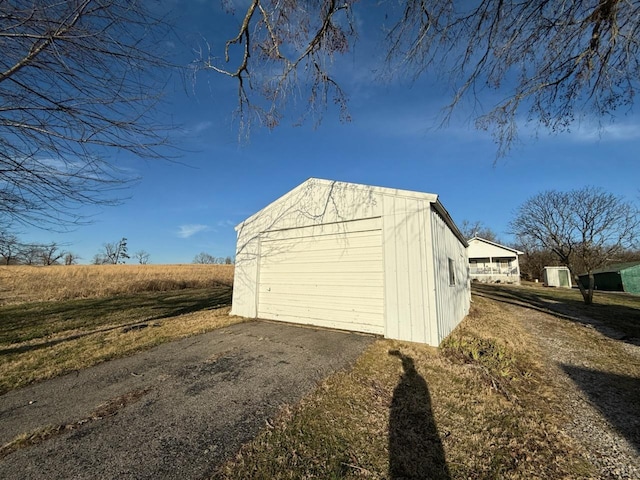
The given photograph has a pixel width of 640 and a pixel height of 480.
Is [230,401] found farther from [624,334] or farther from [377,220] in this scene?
[624,334]

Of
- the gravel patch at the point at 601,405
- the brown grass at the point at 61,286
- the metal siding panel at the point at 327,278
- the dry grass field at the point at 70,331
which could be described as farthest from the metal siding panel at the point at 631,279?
the brown grass at the point at 61,286

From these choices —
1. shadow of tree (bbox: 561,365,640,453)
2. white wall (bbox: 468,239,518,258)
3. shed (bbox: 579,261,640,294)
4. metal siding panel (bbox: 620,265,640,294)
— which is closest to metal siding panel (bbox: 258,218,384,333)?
shadow of tree (bbox: 561,365,640,453)

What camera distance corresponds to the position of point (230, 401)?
3.24 metres

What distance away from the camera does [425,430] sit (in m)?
2.79

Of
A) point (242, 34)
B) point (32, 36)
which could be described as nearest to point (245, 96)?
point (242, 34)

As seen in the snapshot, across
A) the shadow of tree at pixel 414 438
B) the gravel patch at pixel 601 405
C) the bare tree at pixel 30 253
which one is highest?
the bare tree at pixel 30 253

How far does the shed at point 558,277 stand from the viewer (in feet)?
88.0

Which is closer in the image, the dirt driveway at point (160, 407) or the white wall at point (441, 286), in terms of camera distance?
the dirt driveway at point (160, 407)

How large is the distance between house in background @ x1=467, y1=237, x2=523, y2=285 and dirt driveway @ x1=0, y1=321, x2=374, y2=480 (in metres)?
27.9

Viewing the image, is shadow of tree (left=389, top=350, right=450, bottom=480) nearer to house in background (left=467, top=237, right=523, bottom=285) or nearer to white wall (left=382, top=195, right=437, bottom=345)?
white wall (left=382, top=195, right=437, bottom=345)

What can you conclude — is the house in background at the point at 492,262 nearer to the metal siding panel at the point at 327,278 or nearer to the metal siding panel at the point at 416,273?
the metal siding panel at the point at 327,278

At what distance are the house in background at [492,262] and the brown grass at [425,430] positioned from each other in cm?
2664

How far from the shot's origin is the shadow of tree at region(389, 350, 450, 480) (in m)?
2.23

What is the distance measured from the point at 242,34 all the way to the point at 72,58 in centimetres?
189
